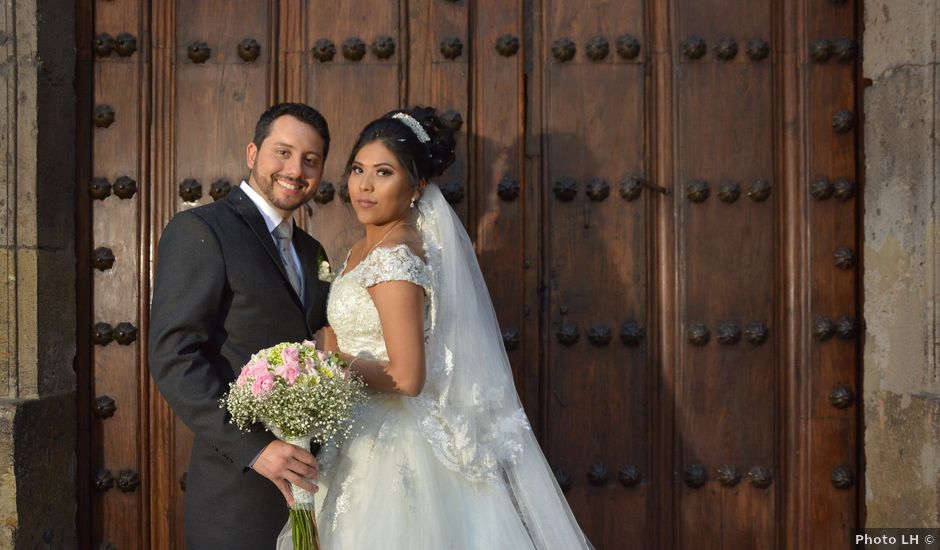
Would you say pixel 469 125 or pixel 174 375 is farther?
pixel 469 125

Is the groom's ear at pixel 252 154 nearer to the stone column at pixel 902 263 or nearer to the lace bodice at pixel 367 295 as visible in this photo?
the lace bodice at pixel 367 295

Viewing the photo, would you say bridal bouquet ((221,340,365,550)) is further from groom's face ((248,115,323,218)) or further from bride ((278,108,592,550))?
groom's face ((248,115,323,218))

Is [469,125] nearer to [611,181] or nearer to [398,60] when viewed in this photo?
[398,60]

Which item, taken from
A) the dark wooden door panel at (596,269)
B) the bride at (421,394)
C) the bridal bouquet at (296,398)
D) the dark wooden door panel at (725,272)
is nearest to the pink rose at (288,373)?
the bridal bouquet at (296,398)

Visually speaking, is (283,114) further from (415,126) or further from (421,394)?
(421,394)

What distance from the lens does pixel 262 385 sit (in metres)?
1.86

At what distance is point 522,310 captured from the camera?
9.70 ft

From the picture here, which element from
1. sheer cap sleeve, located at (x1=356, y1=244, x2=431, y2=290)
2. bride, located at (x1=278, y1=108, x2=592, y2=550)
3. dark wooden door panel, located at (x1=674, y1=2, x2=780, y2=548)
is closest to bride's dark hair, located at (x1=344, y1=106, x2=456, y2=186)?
bride, located at (x1=278, y1=108, x2=592, y2=550)

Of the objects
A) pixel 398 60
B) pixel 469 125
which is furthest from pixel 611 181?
pixel 398 60

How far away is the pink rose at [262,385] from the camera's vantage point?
73.1 inches

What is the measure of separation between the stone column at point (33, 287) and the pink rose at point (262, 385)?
114cm

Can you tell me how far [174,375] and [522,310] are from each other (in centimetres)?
131

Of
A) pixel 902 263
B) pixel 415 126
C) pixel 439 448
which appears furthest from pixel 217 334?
pixel 902 263

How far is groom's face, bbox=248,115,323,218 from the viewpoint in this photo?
7.63ft
